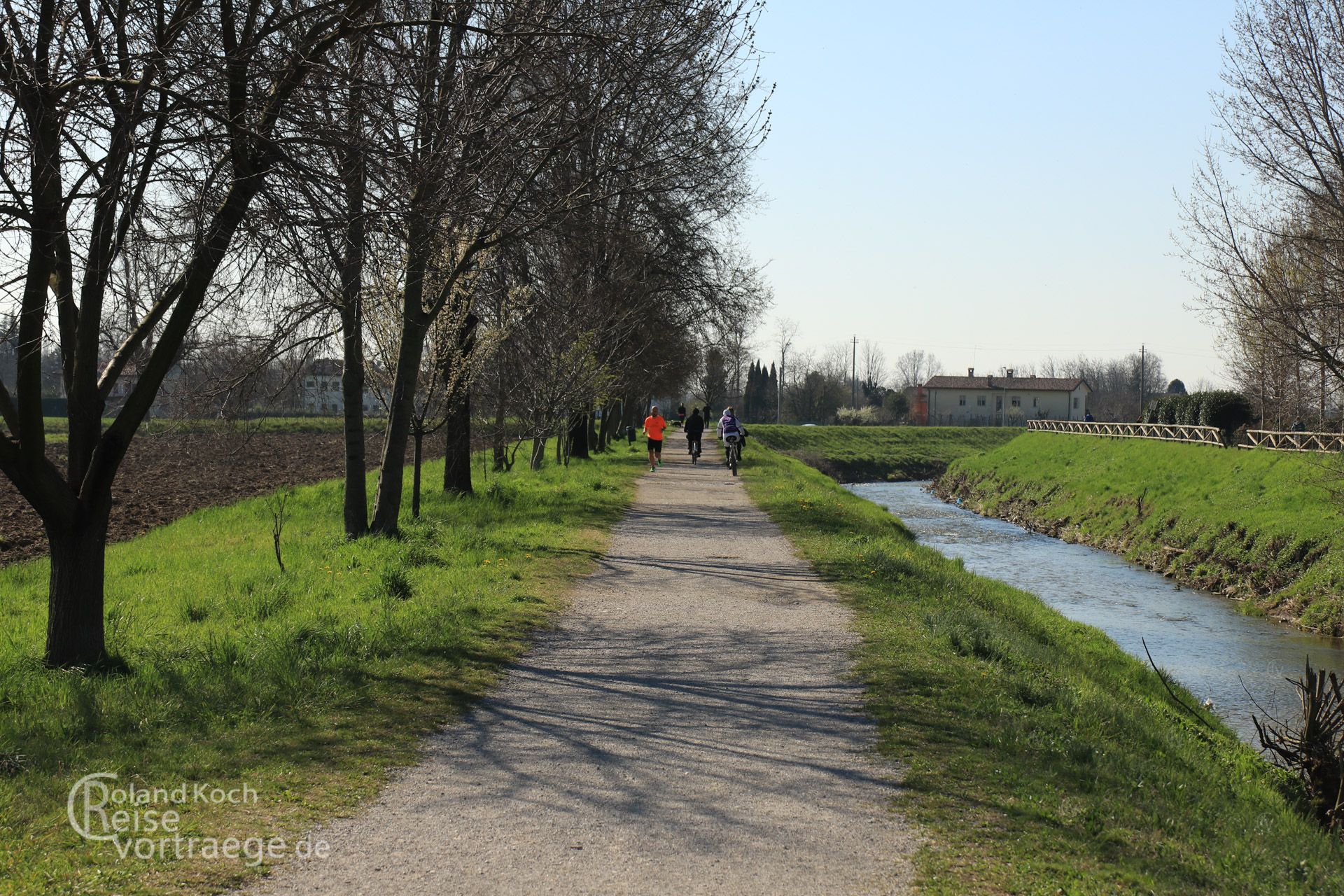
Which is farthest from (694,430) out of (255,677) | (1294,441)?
(255,677)

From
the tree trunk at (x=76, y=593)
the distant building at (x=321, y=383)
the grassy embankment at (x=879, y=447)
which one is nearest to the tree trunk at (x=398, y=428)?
the distant building at (x=321, y=383)

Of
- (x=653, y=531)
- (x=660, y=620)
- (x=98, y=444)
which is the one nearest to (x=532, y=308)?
(x=653, y=531)

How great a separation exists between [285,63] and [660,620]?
5.47m

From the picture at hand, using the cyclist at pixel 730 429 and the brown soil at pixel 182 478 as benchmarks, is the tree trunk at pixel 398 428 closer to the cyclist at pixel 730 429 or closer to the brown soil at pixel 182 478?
the brown soil at pixel 182 478

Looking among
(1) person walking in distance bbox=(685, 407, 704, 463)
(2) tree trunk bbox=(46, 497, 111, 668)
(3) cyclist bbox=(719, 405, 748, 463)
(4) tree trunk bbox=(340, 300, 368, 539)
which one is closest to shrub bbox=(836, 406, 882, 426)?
(1) person walking in distance bbox=(685, 407, 704, 463)

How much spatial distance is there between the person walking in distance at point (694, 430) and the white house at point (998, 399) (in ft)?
302

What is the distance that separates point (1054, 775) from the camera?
615 cm

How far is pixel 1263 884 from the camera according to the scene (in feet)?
16.2

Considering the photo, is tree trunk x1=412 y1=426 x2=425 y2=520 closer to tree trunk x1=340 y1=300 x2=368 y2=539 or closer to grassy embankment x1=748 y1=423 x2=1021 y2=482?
tree trunk x1=340 y1=300 x2=368 y2=539

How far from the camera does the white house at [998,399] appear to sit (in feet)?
412

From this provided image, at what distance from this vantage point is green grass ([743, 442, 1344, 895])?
16.2 ft

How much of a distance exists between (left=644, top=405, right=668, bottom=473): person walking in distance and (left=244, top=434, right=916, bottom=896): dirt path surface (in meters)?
20.6

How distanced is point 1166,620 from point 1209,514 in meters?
9.91

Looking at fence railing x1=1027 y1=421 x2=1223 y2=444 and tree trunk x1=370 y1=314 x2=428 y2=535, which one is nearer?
tree trunk x1=370 y1=314 x2=428 y2=535
